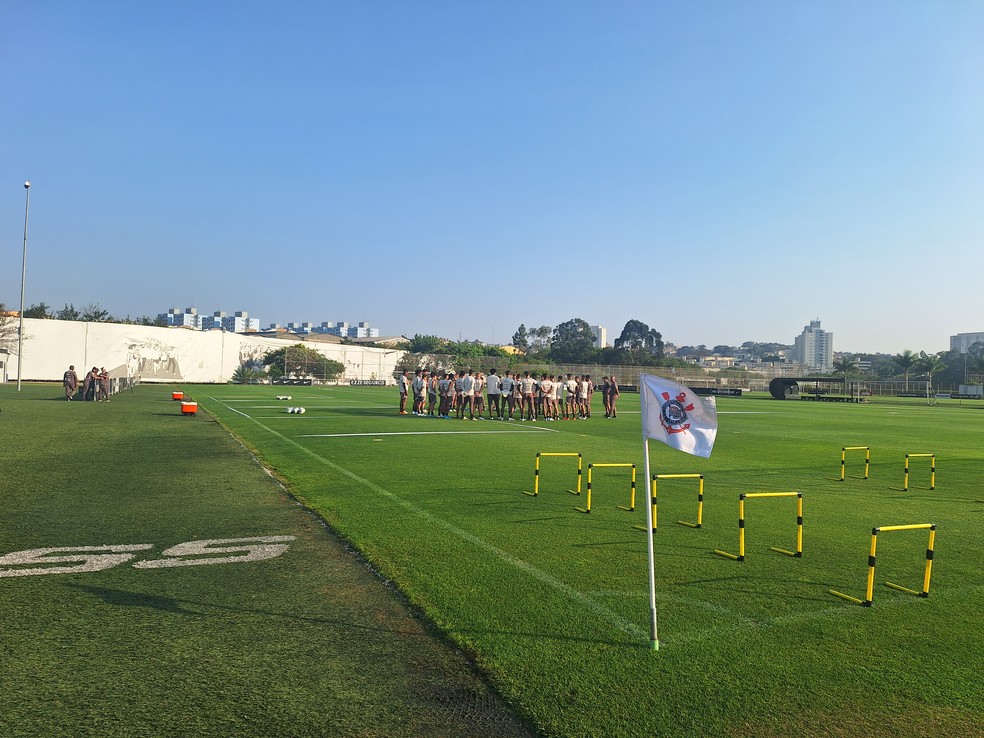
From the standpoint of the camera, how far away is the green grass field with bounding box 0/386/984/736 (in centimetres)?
442

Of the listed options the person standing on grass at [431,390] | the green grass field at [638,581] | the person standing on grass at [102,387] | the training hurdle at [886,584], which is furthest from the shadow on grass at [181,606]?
the person standing on grass at [102,387]

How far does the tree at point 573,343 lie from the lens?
415ft

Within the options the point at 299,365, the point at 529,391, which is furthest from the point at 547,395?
the point at 299,365

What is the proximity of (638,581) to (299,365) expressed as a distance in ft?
250

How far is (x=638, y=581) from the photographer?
6.90 m

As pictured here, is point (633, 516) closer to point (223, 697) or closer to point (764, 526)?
point (764, 526)

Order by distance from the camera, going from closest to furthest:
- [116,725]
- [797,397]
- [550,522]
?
1. [116,725]
2. [550,522]
3. [797,397]

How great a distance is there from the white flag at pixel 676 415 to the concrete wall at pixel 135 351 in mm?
63086

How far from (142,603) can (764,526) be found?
24.6ft

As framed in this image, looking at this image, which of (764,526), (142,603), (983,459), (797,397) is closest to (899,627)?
(764,526)

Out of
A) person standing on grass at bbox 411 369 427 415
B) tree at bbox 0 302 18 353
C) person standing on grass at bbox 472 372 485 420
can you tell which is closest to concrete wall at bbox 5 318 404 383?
tree at bbox 0 302 18 353

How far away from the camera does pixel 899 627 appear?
5746 millimetres

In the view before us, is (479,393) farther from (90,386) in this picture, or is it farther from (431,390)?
(90,386)

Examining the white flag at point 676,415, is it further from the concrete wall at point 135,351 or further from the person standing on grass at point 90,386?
the concrete wall at point 135,351
